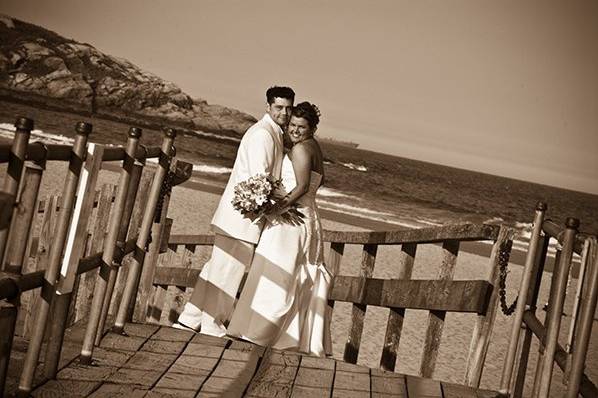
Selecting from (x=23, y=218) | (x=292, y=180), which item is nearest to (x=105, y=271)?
(x=23, y=218)

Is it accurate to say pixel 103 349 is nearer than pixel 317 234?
Yes

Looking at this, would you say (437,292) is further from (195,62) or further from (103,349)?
(195,62)

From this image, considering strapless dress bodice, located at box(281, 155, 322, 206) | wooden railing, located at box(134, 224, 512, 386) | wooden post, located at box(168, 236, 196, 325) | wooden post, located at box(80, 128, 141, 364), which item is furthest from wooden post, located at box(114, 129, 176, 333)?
wooden post, located at box(168, 236, 196, 325)

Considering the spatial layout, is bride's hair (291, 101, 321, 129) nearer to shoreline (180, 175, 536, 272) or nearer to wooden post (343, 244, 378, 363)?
wooden post (343, 244, 378, 363)

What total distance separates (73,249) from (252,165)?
2.62 metres

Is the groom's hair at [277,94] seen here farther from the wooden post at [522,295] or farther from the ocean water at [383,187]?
the ocean water at [383,187]

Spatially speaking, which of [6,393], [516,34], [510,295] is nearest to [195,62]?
[516,34]

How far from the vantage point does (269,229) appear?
6480mm

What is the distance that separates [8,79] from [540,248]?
44.8 m

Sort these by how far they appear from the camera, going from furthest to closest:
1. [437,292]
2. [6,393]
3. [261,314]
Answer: [261,314]
[437,292]
[6,393]

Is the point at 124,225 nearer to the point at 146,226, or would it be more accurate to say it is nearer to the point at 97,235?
the point at 146,226

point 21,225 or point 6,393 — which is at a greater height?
point 21,225

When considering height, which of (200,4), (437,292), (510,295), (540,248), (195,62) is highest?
(200,4)

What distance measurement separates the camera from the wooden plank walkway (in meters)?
4.20
